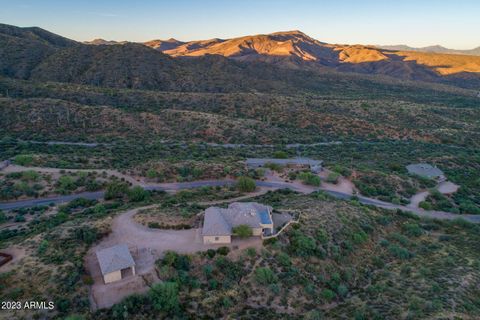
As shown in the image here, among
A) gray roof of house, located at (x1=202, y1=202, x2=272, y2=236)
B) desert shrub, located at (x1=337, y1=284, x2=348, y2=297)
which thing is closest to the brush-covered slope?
gray roof of house, located at (x1=202, y1=202, x2=272, y2=236)

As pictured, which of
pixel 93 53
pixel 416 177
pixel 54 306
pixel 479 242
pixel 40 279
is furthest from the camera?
pixel 93 53

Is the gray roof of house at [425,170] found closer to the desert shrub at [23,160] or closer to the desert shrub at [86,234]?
the desert shrub at [86,234]

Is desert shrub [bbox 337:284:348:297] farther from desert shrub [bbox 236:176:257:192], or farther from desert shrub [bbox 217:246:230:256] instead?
desert shrub [bbox 236:176:257:192]

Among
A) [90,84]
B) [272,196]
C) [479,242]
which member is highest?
[90,84]

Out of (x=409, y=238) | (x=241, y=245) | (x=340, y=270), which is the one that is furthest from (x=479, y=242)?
(x=241, y=245)

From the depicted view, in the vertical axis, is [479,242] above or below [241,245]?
below

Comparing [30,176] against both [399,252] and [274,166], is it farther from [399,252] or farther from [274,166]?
[399,252]

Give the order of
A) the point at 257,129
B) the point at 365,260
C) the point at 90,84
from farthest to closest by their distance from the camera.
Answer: the point at 90,84 < the point at 257,129 < the point at 365,260

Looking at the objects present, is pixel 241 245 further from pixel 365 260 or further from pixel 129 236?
pixel 365 260
